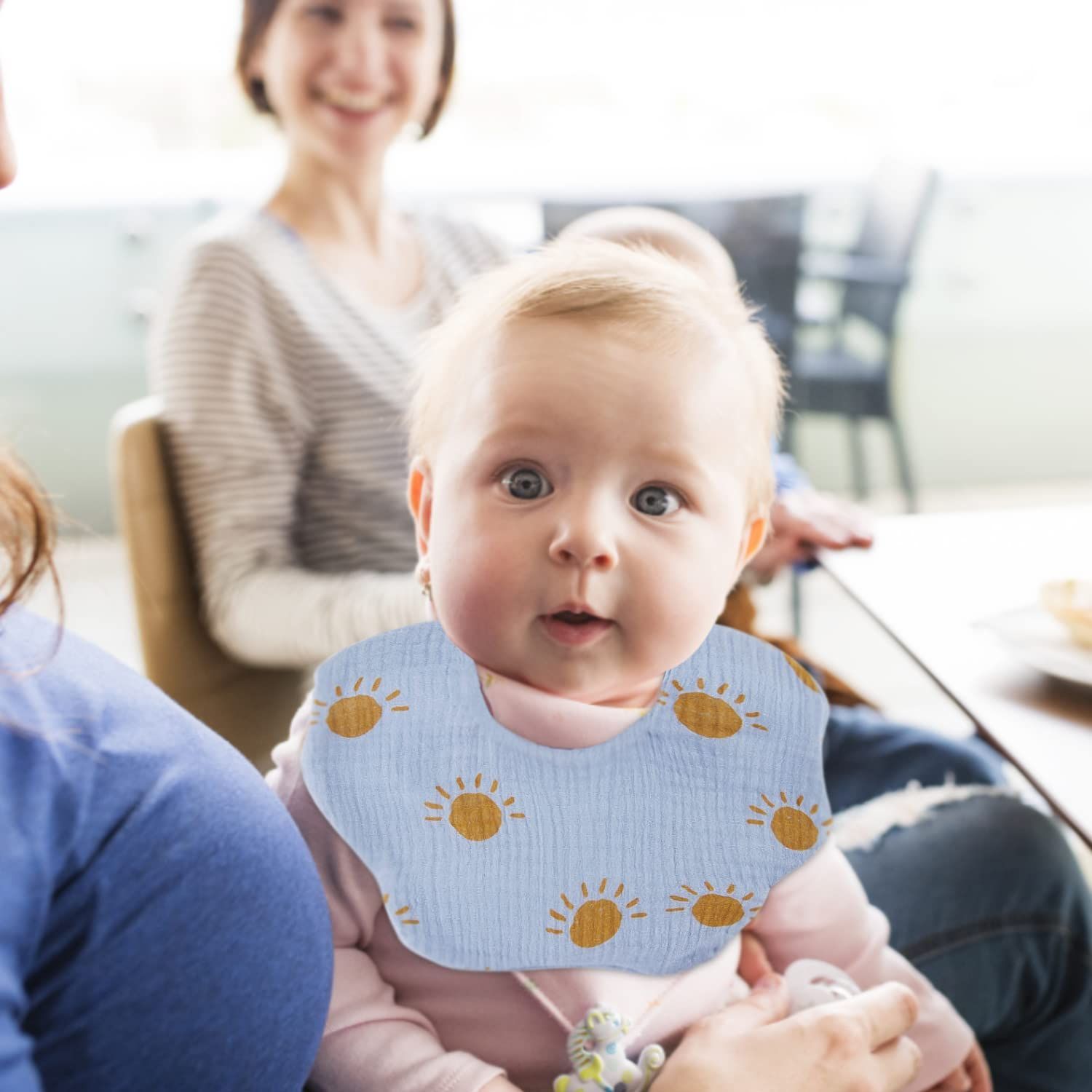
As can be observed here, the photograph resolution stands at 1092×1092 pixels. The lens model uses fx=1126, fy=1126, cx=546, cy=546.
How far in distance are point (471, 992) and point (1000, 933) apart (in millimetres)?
302

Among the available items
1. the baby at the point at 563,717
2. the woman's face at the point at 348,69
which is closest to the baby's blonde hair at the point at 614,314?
the baby at the point at 563,717

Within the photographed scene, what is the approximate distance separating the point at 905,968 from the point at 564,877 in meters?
0.14

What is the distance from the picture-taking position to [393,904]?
1.03 ft

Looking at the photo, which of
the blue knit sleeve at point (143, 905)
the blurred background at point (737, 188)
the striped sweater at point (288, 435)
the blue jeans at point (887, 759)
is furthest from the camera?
the blurred background at point (737, 188)

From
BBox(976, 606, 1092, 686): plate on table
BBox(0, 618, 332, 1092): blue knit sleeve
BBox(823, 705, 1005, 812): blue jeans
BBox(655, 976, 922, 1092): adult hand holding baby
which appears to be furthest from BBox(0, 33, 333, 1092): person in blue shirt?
BBox(976, 606, 1092, 686): plate on table

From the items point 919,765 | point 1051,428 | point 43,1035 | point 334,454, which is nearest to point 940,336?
point 1051,428

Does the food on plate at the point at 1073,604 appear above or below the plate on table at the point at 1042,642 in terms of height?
above

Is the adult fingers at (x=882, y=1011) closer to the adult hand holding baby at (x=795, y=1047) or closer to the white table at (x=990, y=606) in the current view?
the adult hand holding baby at (x=795, y=1047)

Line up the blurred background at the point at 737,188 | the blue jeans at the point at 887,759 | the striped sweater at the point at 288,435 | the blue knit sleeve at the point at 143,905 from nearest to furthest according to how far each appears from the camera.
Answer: the blue knit sleeve at the point at 143,905 < the striped sweater at the point at 288,435 < the blue jeans at the point at 887,759 < the blurred background at the point at 737,188

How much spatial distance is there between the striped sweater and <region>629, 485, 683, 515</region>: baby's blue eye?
0.10 m

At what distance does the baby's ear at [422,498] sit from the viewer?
1.05 feet

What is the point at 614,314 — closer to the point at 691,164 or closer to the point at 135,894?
the point at 135,894

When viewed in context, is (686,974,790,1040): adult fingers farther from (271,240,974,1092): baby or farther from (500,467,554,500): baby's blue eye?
(500,467,554,500): baby's blue eye

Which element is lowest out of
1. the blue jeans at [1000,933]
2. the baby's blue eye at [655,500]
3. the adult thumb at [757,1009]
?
the blue jeans at [1000,933]
